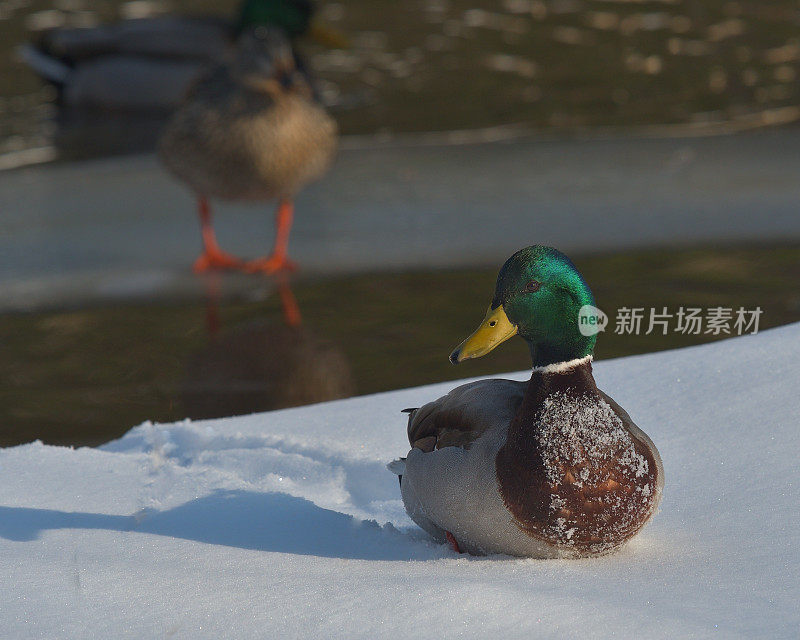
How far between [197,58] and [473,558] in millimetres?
7539

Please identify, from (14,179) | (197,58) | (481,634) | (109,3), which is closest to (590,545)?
(481,634)

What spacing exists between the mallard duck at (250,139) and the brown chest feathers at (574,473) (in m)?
3.35

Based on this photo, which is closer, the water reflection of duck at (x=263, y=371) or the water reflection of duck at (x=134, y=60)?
the water reflection of duck at (x=263, y=371)

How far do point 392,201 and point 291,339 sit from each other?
206 centimetres

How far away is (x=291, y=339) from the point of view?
462cm

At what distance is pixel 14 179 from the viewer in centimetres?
717

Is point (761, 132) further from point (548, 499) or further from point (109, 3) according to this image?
point (109, 3)

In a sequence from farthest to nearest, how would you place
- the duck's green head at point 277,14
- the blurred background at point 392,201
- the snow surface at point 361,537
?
the duck's green head at point 277,14 → the blurred background at point 392,201 → the snow surface at point 361,537

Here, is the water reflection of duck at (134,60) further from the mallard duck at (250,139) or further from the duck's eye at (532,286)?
the duck's eye at (532,286)

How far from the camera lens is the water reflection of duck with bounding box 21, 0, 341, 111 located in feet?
30.5

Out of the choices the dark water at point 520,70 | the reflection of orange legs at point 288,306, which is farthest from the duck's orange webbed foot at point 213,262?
the dark water at point 520,70

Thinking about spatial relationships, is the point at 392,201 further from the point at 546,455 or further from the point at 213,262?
the point at 546,455

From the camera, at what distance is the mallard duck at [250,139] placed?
5605mm

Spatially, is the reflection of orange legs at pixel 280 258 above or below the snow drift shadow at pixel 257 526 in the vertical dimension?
below
